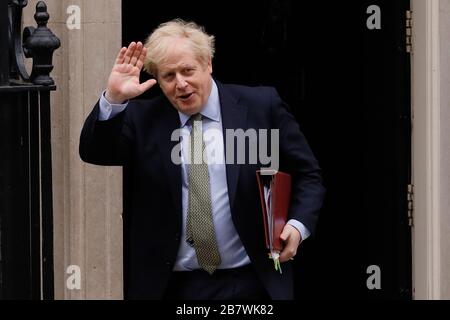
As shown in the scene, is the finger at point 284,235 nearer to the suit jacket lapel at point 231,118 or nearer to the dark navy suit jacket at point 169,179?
the dark navy suit jacket at point 169,179

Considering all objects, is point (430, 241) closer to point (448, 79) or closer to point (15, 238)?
point (448, 79)

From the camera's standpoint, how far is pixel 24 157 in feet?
14.0

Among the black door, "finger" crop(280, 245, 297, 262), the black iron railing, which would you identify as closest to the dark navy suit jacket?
"finger" crop(280, 245, 297, 262)

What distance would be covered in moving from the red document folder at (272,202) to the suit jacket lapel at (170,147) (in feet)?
1.12

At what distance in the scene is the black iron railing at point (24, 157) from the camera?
418 centimetres

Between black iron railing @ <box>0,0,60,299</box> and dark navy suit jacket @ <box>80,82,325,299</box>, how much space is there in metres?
0.50

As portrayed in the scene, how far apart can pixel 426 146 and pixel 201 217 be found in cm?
237

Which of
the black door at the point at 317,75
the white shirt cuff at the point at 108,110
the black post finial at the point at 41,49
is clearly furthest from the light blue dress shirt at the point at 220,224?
the black door at the point at 317,75

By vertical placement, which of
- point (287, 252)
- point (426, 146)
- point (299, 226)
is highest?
point (426, 146)

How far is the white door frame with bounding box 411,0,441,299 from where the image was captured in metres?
6.80

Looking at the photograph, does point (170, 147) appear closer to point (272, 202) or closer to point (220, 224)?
point (220, 224)

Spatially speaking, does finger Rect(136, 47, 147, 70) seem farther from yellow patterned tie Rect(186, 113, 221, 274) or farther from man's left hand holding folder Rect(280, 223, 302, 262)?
man's left hand holding folder Rect(280, 223, 302, 262)

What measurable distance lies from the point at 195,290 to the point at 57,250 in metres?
1.86

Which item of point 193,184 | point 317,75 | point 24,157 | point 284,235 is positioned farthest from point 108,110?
point 317,75
